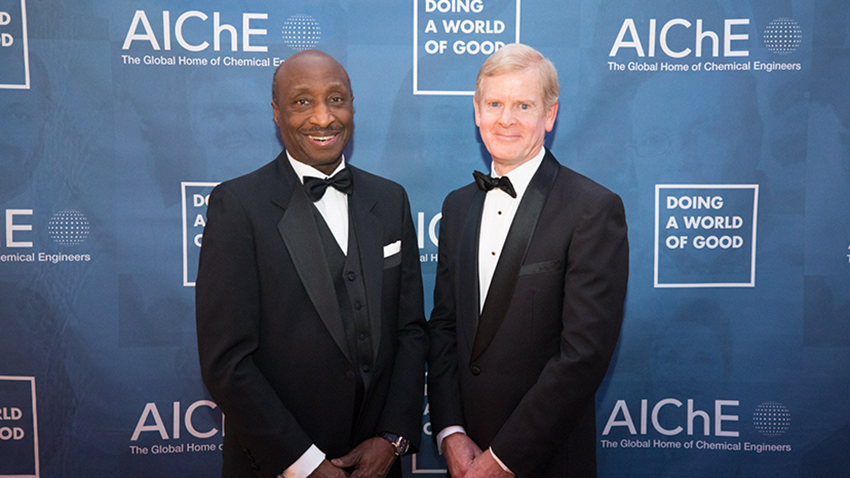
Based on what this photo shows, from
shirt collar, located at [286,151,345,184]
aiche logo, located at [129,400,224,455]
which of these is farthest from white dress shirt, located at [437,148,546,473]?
aiche logo, located at [129,400,224,455]

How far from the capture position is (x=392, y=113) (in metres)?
2.78

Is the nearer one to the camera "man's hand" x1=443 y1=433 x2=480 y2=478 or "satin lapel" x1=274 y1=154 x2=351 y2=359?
"satin lapel" x1=274 y1=154 x2=351 y2=359

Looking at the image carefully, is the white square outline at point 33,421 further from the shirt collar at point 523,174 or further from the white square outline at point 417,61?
the shirt collar at point 523,174

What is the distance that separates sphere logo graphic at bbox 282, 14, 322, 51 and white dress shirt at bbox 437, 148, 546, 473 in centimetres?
143

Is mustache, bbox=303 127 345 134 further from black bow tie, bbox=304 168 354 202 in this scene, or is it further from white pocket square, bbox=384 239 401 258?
white pocket square, bbox=384 239 401 258

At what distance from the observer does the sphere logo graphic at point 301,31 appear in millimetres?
2689

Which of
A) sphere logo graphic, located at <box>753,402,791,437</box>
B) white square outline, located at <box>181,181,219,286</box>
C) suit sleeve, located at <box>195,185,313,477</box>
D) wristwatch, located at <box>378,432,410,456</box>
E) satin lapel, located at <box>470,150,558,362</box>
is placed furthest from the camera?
sphere logo graphic, located at <box>753,402,791,437</box>

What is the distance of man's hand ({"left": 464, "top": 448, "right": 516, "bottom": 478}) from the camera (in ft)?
5.66

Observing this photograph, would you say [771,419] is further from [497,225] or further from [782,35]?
[497,225]

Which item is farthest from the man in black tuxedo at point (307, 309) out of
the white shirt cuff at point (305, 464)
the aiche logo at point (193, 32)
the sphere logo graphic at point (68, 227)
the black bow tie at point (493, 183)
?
the sphere logo graphic at point (68, 227)

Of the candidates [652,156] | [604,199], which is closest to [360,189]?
[604,199]

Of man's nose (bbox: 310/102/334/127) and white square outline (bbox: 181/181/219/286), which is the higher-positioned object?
man's nose (bbox: 310/102/334/127)

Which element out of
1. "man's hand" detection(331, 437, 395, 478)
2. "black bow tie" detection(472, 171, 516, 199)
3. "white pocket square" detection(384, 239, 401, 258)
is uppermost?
"black bow tie" detection(472, 171, 516, 199)

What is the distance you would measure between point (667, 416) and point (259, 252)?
7.85 ft
